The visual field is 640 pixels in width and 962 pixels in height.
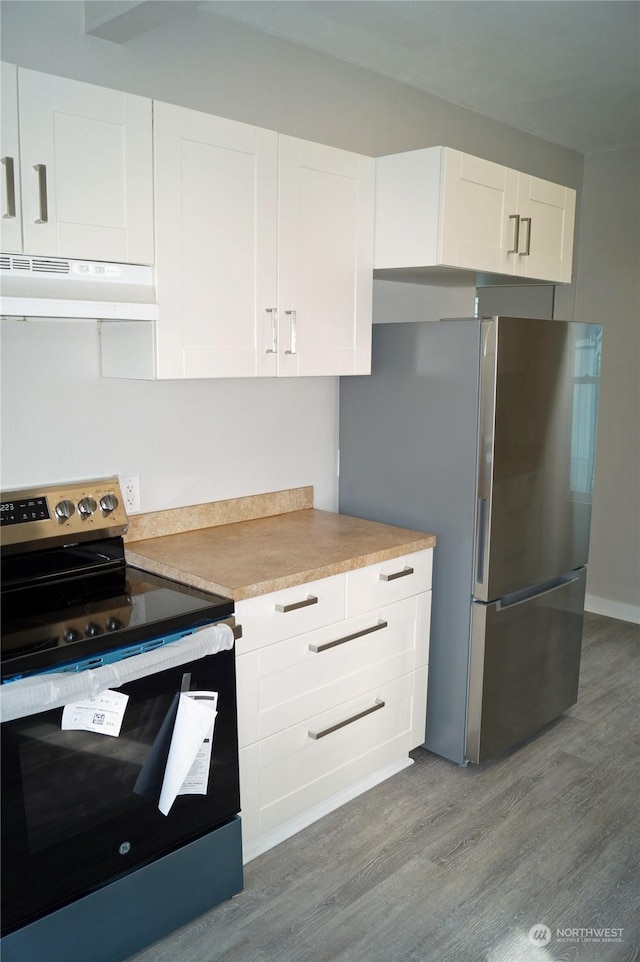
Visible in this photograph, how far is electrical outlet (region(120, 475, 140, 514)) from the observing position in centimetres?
241

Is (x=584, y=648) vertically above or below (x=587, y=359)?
below

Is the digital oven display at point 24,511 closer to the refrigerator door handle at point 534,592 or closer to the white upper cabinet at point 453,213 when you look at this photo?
the white upper cabinet at point 453,213

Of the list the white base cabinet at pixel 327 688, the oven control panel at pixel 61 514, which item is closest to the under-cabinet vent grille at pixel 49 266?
the oven control panel at pixel 61 514

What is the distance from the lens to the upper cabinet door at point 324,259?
238cm

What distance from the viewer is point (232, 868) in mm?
2064

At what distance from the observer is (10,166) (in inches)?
68.5

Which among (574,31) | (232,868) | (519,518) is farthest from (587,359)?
(232,868)

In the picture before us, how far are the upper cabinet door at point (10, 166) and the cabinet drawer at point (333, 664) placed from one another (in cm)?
124

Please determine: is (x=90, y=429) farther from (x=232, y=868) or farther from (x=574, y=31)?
(x=574, y=31)

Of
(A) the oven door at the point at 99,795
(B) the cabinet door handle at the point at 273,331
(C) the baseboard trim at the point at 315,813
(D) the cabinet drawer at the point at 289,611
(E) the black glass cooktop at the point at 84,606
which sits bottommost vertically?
(C) the baseboard trim at the point at 315,813

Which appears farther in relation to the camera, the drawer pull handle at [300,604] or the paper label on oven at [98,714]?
the drawer pull handle at [300,604]

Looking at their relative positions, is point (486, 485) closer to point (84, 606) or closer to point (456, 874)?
point (456, 874)

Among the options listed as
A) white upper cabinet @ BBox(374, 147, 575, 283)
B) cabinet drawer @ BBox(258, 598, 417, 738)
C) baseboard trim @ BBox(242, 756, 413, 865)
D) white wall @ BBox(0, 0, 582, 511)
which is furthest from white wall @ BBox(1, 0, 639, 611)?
baseboard trim @ BBox(242, 756, 413, 865)

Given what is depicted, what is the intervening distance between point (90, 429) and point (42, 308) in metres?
0.63
